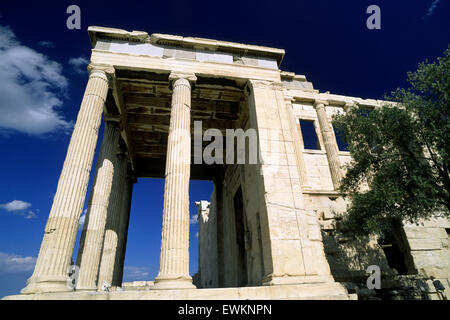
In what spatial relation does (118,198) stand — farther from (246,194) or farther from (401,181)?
(401,181)

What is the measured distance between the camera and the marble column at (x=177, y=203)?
734 centimetres

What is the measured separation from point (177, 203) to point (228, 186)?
29.7 ft

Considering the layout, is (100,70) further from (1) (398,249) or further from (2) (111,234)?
(1) (398,249)

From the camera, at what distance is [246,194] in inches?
468

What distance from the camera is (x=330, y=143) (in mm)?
14609

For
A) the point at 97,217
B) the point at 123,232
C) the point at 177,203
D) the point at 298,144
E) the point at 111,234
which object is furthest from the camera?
the point at 123,232

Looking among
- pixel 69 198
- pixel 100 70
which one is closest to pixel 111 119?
pixel 100 70

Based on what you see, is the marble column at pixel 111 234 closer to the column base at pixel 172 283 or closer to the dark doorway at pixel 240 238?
the column base at pixel 172 283

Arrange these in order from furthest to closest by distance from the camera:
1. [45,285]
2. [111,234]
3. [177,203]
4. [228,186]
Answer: [228,186], [111,234], [177,203], [45,285]

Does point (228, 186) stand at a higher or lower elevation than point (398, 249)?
higher

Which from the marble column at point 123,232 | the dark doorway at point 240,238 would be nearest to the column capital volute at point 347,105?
the dark doorway at point 240,238

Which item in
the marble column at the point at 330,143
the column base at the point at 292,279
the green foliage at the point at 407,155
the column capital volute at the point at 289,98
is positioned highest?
the column capital volute at the point at 289,98

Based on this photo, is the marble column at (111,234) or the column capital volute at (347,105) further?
the column capital volute at (347,105)

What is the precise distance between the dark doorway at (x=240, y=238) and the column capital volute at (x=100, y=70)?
899 centimetres
